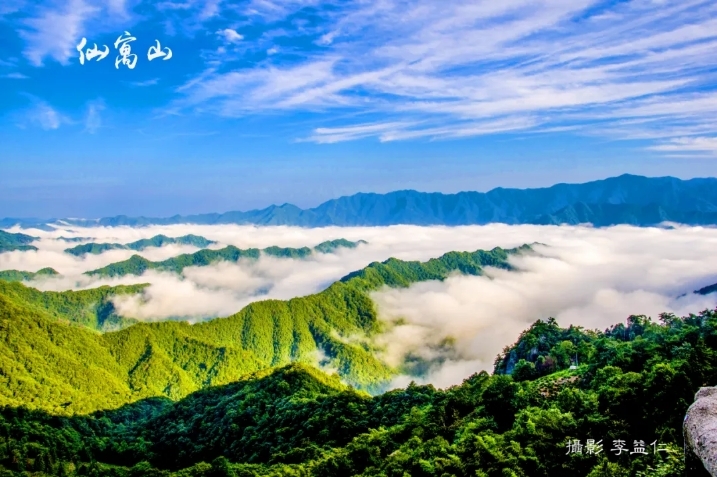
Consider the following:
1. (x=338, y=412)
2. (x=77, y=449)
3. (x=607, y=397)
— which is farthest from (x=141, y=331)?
(x=607, y=397)

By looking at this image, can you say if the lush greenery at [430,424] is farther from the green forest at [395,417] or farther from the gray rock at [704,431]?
the gray rock at [704,431]

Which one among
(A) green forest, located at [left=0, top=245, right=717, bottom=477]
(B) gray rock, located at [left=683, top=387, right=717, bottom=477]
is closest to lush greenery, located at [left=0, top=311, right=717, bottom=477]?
(A) green forest, located at [left=0, top=245, right=717, bottom=477]

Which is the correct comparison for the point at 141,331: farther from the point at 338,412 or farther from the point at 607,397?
the point at 607,397

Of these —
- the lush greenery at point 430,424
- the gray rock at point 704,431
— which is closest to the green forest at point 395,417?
the lush greenery at point 430,424

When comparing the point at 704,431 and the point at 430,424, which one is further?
the point at 430,424

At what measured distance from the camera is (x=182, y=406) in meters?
99.7

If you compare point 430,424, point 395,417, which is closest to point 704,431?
point 430,424

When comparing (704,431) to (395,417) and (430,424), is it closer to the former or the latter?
(430,424)

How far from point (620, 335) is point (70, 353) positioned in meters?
155

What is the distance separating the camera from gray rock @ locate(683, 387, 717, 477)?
703 cm

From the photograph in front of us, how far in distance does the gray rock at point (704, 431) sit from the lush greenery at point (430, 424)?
434 inches

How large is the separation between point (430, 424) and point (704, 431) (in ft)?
155

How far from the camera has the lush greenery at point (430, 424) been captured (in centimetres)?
3309

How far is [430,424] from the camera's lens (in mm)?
51344
